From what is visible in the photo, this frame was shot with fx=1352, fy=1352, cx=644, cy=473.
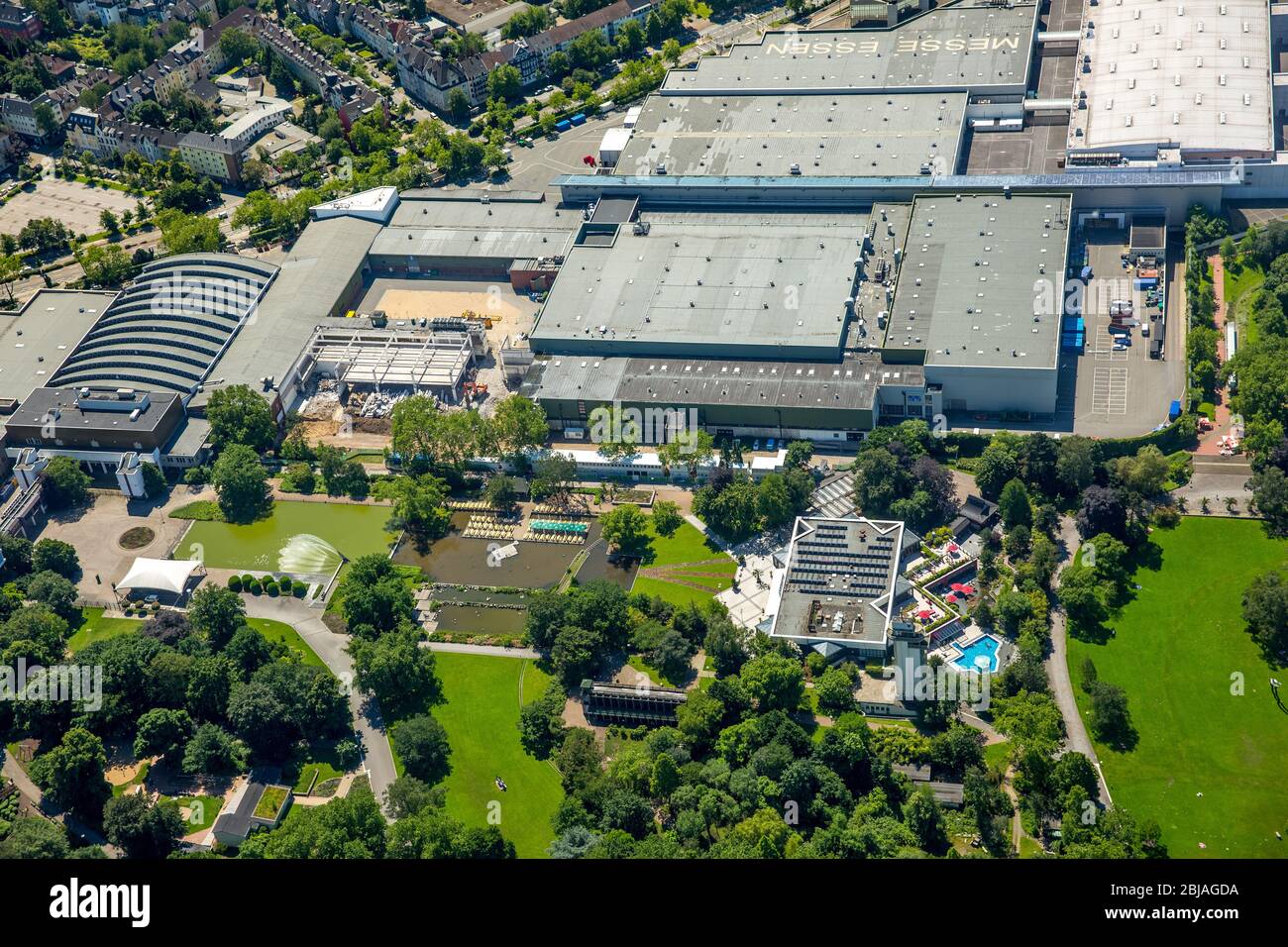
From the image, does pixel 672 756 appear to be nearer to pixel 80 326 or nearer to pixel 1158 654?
pixel 1158 654

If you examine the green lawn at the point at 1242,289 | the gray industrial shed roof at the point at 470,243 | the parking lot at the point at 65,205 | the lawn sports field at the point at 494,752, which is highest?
the green lawn at the point at 1242,289

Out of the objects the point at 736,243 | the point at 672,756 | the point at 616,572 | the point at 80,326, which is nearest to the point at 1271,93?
the point at 736,243

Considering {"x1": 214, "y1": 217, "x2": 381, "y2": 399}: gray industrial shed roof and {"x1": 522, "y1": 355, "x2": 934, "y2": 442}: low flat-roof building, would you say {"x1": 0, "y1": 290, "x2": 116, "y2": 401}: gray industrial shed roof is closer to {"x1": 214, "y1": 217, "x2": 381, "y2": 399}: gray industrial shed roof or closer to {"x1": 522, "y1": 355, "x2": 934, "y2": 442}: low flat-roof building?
{"x1": 214, "y1": 217, "x2": 381, "y2": 399}: gray industrial shed roof

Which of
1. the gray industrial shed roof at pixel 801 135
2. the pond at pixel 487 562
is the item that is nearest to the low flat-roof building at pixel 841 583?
the pond at pixel 487 562

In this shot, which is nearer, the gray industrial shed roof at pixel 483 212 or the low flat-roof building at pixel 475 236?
the low flat-roof building at pixel 475 236

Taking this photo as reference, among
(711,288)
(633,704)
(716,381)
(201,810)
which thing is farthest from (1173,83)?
(201,810)

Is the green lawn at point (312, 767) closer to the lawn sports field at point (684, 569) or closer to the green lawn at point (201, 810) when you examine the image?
the green lawn at point (201, 810)
